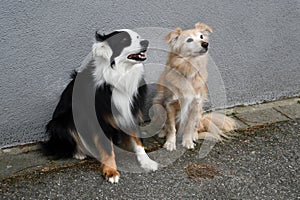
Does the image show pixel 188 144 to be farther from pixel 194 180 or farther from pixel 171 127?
pixel 194 180

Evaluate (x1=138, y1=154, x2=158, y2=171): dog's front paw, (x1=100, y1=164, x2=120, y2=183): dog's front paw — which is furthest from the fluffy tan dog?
(x1=100, y1=164, x2=120, y2=183): dog's front paw

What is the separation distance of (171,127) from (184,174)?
0.47 m

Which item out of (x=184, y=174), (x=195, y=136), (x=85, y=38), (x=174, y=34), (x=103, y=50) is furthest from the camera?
(x=195, y=136)

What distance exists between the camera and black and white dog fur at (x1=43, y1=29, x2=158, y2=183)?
2.54 metres

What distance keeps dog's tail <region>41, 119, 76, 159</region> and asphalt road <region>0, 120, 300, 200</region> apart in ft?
0.54

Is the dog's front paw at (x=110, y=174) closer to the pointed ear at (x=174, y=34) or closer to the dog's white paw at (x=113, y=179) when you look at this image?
the dog's white paw at (x=113, y=179)

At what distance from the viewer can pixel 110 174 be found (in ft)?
8.76

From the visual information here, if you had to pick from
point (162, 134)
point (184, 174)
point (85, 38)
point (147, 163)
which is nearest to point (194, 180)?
point (184, 174)

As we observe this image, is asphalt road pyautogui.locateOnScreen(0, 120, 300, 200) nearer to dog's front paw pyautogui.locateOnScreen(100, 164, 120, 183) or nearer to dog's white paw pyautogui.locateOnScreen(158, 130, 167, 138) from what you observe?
dog's front paw pyautogui.locateOnScreen(100, 164, 120, 183)

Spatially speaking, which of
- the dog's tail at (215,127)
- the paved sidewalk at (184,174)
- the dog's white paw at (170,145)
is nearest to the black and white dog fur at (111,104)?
the paved sidewalk at (184,174)

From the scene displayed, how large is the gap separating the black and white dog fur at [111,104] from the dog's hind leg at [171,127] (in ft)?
0.91

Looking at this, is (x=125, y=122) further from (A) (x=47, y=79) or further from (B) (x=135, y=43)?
(A) (x=47, y=79)

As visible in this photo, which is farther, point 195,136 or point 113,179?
point 195,136

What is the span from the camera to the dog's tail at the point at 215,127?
10.7 ft
